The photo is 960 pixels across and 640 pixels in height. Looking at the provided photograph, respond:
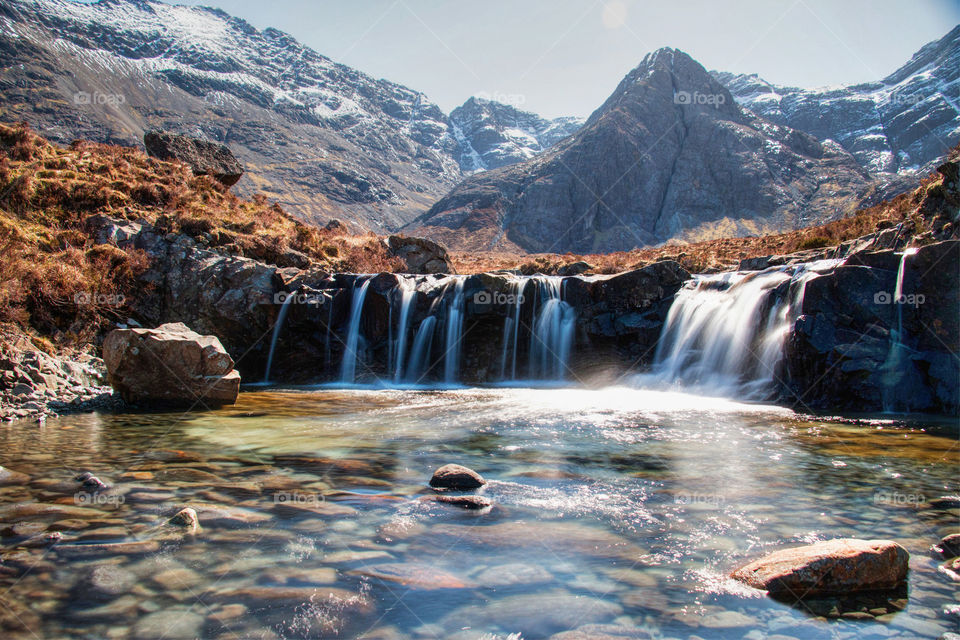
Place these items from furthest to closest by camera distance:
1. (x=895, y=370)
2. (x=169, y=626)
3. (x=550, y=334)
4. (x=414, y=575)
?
(x=550, y=334), (x=895, y=370), (x=414, y=575), (x=169, y=626)

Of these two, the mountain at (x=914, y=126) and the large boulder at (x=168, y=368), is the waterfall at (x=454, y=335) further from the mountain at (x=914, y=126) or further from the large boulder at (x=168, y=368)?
the mountain at (x=914, y=126)

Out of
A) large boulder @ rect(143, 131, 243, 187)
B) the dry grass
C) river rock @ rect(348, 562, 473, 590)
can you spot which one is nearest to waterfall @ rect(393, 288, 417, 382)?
the dry grass

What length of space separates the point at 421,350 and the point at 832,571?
17.1m

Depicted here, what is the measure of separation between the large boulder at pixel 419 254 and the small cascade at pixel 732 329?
1319 cm

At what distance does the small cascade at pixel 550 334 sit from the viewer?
787 inches

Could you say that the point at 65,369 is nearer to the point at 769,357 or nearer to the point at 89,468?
the point at 89,468

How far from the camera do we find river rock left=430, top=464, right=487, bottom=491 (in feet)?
22.1

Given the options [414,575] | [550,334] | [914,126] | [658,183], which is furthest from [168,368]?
[914,126]

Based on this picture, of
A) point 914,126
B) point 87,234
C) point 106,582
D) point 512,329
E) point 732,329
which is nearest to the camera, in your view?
point 106,582

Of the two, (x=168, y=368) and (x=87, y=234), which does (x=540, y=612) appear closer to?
(x=168, y=368)

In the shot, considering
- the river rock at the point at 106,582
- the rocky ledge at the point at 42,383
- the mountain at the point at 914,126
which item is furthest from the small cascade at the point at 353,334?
the mountain at the point at 914,126

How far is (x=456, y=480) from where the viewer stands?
6.77 metres

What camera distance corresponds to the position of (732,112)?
168m

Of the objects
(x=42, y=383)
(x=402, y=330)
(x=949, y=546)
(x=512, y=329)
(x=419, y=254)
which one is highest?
(x=419, y=254)
